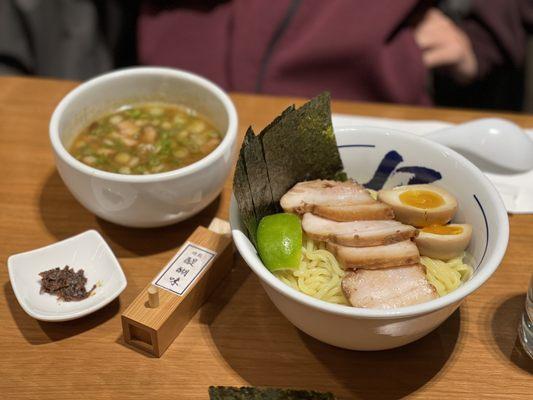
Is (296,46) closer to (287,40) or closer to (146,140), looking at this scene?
(287,40)

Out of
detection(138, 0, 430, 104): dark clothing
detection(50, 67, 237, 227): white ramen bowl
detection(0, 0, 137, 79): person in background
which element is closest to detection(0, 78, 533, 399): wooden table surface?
detection(50, 67, 237, 227): white ramen bowl

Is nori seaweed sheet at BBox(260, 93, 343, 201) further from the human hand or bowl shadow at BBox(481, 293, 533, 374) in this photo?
the human hand

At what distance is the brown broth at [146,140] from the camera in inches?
51.8

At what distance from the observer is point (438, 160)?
4.00 feet

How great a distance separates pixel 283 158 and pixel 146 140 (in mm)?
349

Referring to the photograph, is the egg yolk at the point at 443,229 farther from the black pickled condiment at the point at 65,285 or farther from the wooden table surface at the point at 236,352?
the black pickled condiment at the point at 65,285

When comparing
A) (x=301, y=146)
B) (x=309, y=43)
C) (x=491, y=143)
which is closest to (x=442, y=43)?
(x=309, y=43)

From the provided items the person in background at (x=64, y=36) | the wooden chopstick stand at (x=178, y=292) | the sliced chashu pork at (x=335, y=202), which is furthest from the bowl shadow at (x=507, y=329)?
the person in background at (x=64, y=36)

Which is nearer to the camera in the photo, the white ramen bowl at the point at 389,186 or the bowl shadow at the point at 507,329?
the white ramen bowl at the point at 389,186

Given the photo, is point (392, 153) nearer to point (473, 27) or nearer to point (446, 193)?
point (446, 193)

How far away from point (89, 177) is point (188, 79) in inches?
14.1

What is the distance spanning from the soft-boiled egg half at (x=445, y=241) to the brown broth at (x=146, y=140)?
47 cm

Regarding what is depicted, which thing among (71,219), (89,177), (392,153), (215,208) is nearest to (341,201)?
(392,153)

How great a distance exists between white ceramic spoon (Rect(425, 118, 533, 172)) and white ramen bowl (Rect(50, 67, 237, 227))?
1.57 feet
